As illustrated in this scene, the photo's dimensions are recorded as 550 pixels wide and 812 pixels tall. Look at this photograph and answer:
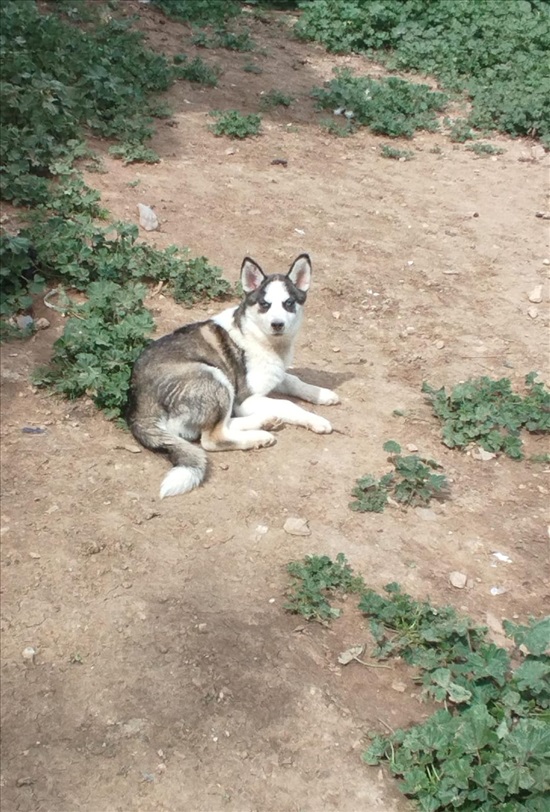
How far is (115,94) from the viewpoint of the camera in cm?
948

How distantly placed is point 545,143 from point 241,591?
27.0ft

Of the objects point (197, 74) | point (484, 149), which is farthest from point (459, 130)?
point (197, 74)

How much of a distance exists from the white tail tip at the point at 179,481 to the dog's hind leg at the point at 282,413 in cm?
82

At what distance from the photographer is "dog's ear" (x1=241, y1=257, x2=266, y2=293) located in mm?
5773

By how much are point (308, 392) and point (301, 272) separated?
0.81m

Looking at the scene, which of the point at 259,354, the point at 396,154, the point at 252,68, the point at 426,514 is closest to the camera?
the point at 426,514

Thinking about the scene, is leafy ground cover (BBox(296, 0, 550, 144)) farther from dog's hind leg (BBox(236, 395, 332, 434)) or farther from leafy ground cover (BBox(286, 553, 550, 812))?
leafy ground cover (BBox(286, 553, 550, 812))

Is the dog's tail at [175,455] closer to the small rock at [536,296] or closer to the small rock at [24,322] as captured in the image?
the small rock at [24,322]

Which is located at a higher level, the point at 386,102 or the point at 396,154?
the point at 386,102

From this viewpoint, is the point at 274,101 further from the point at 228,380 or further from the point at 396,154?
the point at 228,380

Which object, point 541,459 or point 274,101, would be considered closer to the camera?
point 541,459

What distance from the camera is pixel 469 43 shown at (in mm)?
12141

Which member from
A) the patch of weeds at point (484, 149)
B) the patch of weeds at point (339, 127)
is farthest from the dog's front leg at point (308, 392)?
the patch of weeds at point (484, 149)

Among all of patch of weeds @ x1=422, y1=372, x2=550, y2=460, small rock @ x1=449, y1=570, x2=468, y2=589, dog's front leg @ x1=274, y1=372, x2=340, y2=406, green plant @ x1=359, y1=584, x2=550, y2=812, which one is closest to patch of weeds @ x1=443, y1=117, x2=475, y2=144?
patch of weeds @ x1=422, y1=372, x2=550, y2=460
